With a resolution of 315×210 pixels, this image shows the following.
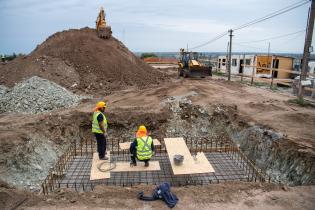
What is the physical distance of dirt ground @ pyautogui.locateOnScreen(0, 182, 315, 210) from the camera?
509cm

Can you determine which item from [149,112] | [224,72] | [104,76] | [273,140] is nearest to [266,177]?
[273,140]

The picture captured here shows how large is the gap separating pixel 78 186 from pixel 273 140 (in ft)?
20.0

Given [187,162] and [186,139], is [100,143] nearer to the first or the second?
[187,162]

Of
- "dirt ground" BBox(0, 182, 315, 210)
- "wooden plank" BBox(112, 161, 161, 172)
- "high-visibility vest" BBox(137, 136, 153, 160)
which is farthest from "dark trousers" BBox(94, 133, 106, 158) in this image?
"dirt ground" BBox(0, 182, 315, 210)

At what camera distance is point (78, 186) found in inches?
269

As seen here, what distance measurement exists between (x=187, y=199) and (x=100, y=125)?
3.00 m

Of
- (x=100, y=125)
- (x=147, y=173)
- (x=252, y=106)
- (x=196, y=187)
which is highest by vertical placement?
(x=100, y=125)

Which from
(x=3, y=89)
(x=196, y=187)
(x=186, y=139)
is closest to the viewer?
(x=196, y=187)

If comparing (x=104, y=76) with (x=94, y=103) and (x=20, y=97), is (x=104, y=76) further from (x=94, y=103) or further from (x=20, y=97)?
(x=20, y=97)

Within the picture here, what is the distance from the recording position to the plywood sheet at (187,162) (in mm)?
6527

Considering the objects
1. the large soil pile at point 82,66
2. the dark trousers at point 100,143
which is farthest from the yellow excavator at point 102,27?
the dark trousers at point 100,143

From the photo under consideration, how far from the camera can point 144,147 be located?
21.2ft

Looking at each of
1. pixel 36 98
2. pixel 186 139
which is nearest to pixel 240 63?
pixel 186 139

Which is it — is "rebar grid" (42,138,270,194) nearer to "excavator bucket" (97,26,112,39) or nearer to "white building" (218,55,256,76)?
"excavator bucket" (97,26,112,39)
